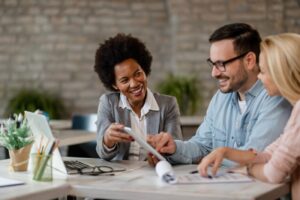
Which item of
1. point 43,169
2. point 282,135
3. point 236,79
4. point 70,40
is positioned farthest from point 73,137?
point 70,40

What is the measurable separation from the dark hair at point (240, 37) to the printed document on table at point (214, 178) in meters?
0.67

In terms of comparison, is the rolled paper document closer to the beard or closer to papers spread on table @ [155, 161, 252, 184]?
papers spread on table @ [155, 161, 252, 184]

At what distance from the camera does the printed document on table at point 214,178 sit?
2.08 meters

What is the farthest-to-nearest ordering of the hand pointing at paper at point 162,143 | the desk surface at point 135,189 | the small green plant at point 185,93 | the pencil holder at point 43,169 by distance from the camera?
the small green plant at point 185,93 → the hand pointing at paper at point 162,143 → the pencil holder at point 43,169 → the desk surface at point 135,189

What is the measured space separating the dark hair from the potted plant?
89cm

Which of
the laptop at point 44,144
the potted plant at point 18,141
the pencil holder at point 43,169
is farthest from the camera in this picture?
the potted plant at point 18,141

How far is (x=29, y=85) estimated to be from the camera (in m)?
7.15

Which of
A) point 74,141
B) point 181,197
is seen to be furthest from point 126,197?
point 74,141

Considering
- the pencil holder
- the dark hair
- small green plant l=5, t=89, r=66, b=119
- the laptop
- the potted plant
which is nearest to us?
the pencil holder

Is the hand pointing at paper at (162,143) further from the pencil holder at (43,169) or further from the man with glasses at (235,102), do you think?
the pencil holder at (43,169)

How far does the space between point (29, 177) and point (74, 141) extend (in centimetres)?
156

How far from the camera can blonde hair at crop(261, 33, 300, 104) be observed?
6.99 feet

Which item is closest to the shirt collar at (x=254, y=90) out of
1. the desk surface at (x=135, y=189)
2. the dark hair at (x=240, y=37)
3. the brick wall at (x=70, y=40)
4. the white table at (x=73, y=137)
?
the dark hair at (x=240, y=37)

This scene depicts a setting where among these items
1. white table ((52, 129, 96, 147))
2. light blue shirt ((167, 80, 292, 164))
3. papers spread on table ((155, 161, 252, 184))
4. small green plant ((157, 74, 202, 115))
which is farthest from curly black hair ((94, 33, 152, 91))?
small green plant ((157, 74, 202, 115))
